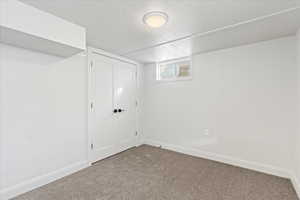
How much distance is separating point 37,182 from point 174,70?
10.6 ft

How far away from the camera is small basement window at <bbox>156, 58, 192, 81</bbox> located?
339 centimetres

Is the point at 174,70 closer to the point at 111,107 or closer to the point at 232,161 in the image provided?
the point at 111,107

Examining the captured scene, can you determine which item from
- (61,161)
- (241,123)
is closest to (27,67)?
(61,161)

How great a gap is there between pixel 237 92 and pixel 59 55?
306 cm

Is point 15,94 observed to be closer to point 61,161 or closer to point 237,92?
point 61,161

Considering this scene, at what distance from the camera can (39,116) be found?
83.3 inches

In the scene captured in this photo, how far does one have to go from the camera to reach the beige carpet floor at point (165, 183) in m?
1.89

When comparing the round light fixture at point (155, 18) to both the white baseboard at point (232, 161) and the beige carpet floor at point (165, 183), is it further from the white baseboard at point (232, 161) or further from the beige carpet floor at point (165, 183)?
the white baseboard at point (232, 161)

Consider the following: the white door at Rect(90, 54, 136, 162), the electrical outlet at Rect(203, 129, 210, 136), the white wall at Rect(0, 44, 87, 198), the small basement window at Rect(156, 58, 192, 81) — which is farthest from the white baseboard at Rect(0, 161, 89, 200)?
the small basement window at Rect(156, 58, 192, 81)

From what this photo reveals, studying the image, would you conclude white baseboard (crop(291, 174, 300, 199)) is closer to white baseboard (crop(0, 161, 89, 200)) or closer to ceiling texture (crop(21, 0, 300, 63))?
ceiling texture (crop(21, 0, 300, 63))

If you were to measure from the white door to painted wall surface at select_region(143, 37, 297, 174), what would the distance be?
0.83 meters

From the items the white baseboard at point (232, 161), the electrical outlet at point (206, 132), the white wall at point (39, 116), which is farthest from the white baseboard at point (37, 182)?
the electrical outlet at point (206, 132)

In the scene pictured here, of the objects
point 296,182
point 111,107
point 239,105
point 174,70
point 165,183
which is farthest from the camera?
point 174,70

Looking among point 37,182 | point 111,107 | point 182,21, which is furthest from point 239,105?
point 37,182
